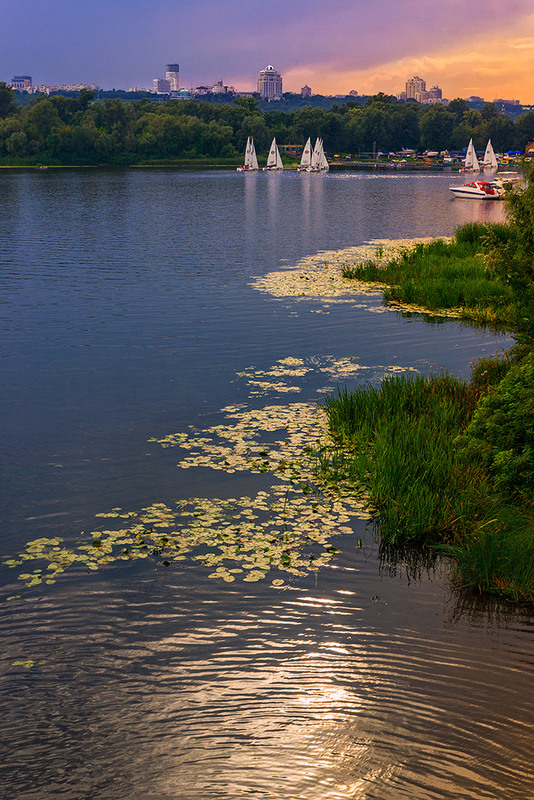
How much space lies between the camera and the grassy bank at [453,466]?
46.7 feet

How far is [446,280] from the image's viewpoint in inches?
1620

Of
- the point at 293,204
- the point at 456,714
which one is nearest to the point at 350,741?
the point at 456,714

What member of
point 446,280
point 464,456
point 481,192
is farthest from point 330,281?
point 481,192

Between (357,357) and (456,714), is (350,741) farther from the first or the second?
(357,357)

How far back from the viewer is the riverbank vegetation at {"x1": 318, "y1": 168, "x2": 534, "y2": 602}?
47.1ft

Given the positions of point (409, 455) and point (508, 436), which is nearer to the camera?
point (508, 436)

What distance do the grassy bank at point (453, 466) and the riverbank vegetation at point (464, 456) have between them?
0.9 inches

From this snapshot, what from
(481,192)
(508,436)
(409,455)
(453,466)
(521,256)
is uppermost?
(481,192)

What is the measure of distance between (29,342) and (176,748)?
25565mm

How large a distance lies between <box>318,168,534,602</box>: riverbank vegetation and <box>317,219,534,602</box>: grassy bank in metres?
0.02

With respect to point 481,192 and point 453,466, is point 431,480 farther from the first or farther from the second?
point 481,192

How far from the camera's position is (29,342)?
Answer: 32.8 metres

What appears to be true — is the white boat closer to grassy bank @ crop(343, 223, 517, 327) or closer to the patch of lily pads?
grassy bank @ crop(343, 223, 517, 327)

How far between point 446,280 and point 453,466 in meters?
25.9
